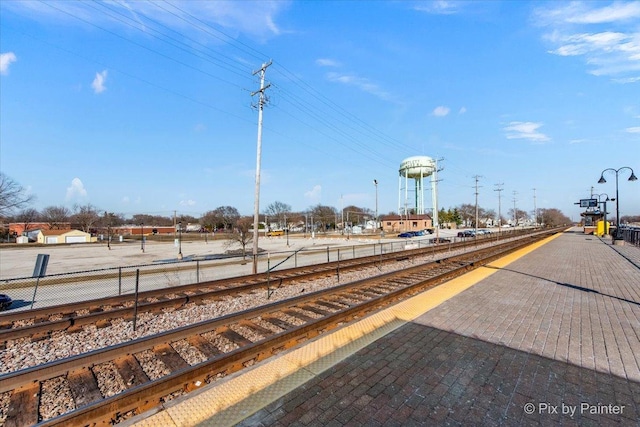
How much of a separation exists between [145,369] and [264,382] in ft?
6.91

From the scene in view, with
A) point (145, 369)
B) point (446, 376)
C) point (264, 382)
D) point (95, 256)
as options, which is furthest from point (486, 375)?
point (95, 256)

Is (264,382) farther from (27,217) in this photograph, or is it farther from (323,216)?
(27,217)

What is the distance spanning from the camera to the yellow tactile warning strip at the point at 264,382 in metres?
3.41

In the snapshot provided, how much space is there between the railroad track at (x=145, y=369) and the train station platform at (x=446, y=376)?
0.42 m

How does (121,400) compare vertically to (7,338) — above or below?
above

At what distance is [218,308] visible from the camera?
875 centimetres

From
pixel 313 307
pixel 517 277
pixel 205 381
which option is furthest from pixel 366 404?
pixel 517 277

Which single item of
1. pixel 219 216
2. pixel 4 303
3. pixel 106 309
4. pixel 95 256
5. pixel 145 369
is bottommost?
pixel 95 256

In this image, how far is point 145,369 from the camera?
15.7 feet

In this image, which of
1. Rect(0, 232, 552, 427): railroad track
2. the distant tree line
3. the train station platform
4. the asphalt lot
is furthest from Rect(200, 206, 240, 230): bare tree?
the train station platform

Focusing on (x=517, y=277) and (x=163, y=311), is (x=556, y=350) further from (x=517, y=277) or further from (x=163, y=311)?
(x=163, y=311)

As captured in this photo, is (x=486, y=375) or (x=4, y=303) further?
(x=4, y=303)

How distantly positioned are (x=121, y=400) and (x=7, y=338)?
5.30 metres

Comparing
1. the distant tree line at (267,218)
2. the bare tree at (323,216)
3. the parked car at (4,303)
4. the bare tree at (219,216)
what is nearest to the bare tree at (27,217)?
the distant tree line at (267,218)
